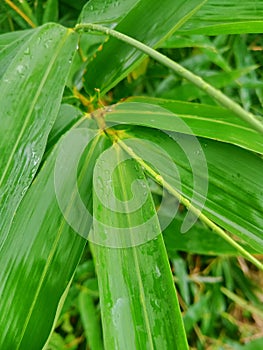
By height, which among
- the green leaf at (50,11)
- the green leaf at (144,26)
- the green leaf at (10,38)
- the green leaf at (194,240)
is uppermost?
the green leaf at (50,11)

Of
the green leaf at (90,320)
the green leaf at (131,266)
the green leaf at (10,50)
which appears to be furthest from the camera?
the green leaf at (90,320)

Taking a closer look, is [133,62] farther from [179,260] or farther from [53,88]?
[179,260]

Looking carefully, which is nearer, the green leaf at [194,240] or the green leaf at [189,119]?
the green leaf at [189,119]

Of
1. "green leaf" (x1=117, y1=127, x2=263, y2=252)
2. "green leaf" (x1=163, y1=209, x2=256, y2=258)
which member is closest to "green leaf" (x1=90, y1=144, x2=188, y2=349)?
"green leaf" (x1=117, y1=127, x2=263, y2=252)

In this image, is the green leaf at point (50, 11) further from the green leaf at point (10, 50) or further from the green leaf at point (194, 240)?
the green leaf at point (194, 240)

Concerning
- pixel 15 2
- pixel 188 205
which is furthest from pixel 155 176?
pixel 15 2

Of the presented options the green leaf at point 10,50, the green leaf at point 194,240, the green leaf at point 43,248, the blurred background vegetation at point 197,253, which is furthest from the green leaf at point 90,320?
the green leaf at point 10,50

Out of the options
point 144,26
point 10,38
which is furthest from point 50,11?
point 144,26

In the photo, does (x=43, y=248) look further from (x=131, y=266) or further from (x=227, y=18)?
(x=227, y=18)

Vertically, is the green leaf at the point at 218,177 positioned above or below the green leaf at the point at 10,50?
below
